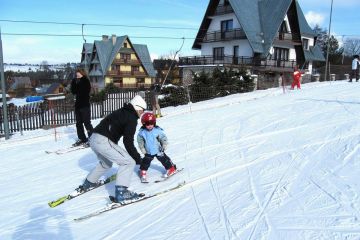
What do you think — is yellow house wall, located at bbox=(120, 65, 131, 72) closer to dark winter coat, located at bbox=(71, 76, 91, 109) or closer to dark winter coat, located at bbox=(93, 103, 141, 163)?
dark winter coat, located at bbox=(71, 76, 91, 109)

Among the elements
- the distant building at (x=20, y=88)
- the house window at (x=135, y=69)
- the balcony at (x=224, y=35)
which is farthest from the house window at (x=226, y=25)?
the distant building at (x=20, y=88)

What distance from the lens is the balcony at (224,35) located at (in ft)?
Result: 108

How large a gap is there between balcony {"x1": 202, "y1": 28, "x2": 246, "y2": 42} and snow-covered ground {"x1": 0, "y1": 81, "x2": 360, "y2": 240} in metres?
24.4

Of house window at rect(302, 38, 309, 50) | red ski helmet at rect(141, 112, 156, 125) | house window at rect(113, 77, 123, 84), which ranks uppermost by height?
house window at rect(302, 38, 309, 50)

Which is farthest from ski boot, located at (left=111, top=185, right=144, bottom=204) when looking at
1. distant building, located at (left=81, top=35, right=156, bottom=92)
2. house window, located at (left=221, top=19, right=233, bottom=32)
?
distant building, located at (left=81, top=35, right=156, bottom=92)

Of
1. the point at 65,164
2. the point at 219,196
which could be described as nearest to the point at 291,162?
the point at 219,196

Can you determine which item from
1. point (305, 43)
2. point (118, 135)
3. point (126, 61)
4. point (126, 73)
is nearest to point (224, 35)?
point (305, 43)

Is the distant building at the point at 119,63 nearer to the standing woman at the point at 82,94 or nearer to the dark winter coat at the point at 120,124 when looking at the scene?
the standing woman at the point at 82,94

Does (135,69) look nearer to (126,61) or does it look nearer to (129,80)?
(129,80)

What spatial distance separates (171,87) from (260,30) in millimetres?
17938

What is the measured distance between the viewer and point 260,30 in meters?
33.7

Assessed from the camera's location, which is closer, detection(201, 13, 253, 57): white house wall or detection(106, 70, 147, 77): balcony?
detection(201, 13, 253, 57): white house wall

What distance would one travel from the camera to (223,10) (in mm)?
34125

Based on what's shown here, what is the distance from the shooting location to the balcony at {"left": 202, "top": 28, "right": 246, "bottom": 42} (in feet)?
108
